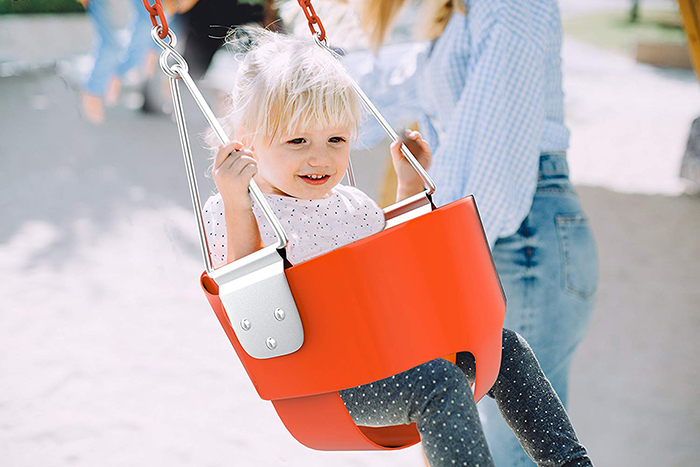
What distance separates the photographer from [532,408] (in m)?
0.70

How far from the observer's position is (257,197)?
20.9 inches

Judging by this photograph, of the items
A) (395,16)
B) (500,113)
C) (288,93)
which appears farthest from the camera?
(395,16)

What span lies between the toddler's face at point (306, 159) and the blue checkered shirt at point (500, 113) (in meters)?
0.28

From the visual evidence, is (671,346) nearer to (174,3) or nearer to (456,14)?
(456,14)

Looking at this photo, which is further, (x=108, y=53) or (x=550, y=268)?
(x=108, y=53)

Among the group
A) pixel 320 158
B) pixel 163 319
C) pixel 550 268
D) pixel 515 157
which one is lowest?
pixel 163 319

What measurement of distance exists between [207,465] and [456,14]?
1103 mm

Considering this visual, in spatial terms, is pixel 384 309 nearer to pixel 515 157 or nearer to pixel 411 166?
pixel 411 166

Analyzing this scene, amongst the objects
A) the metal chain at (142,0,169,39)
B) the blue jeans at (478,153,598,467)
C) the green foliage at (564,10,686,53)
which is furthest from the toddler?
the green foliage at (564,10,686,53)

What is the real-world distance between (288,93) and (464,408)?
0.32 meters

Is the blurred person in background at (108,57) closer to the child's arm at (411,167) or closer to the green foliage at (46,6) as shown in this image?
the child's arm at (411,167)

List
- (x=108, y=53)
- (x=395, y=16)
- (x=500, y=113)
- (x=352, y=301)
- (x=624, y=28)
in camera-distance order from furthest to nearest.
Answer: (x=624, y=28) → (x=108, y=53) → (x=395, y=16) → (x=500, y=113) → (x=352, y=301)

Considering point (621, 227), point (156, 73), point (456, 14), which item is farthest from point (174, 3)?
point (156, 73)

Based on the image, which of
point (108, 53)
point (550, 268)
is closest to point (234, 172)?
point (550, 268)
